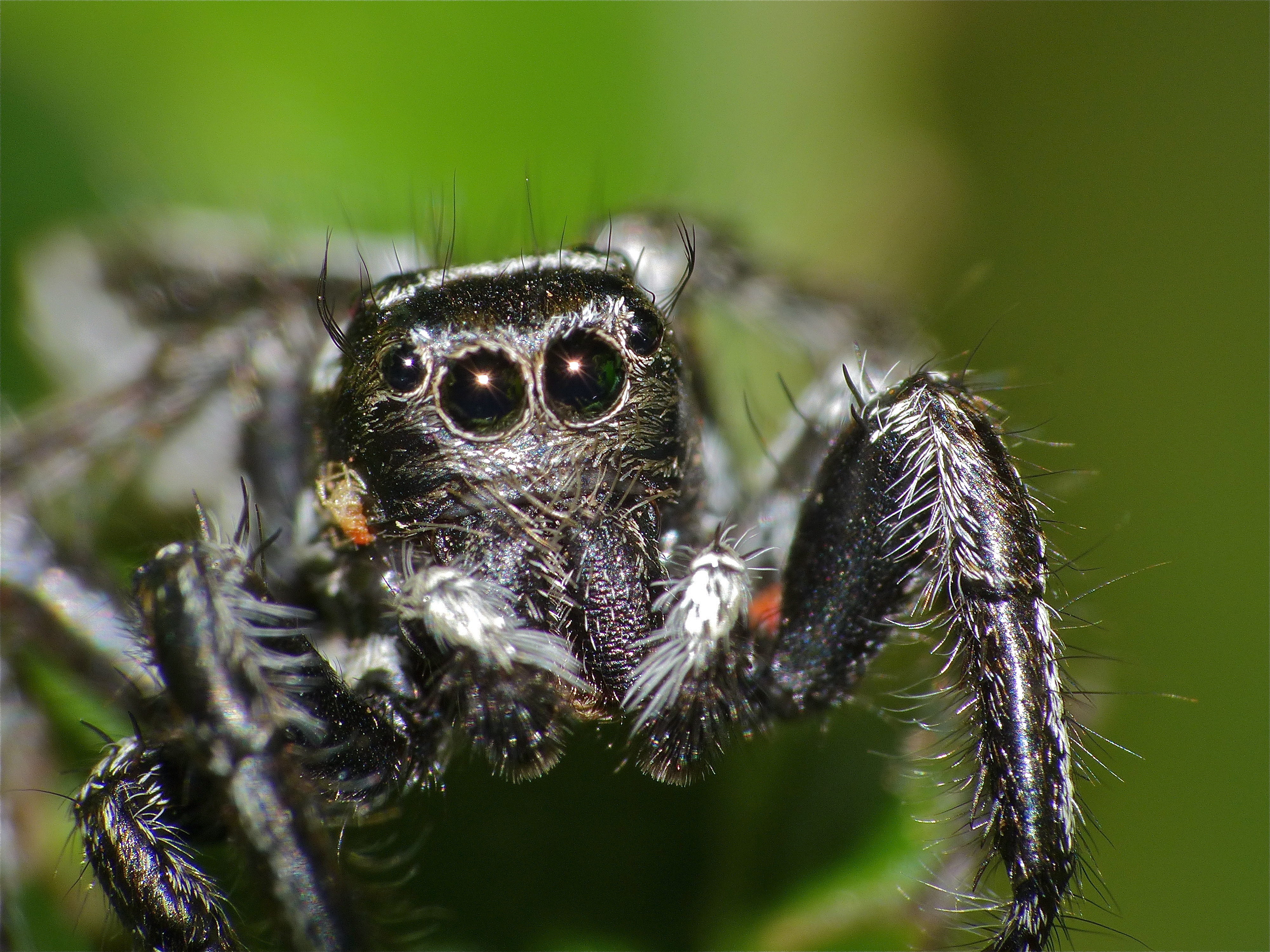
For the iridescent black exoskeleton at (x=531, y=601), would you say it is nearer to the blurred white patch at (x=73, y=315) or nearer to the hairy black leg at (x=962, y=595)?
the hairy black leg at (x=962, y=595)

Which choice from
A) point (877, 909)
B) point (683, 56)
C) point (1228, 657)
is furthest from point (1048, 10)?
point (877, 909)

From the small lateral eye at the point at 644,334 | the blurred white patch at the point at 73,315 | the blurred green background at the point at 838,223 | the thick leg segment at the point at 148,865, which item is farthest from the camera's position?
the blurred white patch at the point at 73,315

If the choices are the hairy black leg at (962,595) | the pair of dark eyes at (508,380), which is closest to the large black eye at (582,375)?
the pair of dark eyes at (508,380)

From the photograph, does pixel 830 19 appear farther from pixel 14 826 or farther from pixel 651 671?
pixel 14 826

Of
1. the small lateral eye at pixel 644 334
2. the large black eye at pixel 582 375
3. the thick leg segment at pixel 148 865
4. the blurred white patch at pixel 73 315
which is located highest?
the blurred white patch at pixel 73 315

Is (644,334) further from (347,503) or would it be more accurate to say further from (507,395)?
(347,503)

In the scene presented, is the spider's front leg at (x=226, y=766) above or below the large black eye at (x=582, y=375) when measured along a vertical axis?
below

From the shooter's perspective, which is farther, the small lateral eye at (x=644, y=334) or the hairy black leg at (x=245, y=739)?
the small lateral eye at (x=644, y=334)

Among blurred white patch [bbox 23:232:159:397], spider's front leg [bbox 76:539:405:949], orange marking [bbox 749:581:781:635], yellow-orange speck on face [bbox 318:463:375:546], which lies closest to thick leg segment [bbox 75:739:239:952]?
spider's front leg [bbox 76:539:405:949]
